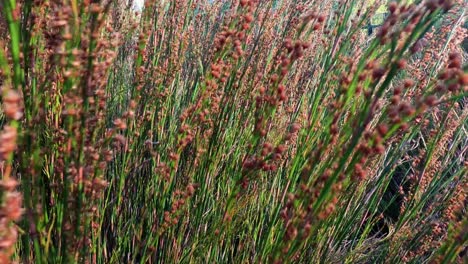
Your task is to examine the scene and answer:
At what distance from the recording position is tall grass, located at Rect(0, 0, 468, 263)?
84 centimetres

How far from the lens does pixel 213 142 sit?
156 cm

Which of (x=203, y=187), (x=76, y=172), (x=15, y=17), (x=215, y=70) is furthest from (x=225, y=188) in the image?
(x=15, y=17)

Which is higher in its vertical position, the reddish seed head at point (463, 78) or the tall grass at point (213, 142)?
the reddish seed head at point (463, 78)

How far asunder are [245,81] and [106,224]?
777 millimetres

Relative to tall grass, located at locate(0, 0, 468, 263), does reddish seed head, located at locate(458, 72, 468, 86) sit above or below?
above

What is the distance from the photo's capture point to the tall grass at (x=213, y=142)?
844mm

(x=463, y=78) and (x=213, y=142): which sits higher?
(x=463, y=78)

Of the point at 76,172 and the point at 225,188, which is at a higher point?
the point at 76,172

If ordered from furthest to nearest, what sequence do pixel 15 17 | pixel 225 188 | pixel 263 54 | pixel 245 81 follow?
pixel 263 54
pixel 245 81
pixel 225 188
pixel 15 17

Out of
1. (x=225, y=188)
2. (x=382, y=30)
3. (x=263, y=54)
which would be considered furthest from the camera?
(x=263, y=54)

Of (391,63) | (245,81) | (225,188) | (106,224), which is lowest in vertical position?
(106,224)

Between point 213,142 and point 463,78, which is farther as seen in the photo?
point 213,142

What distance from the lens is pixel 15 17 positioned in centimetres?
73

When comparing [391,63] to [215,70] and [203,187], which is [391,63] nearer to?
[215,70]
